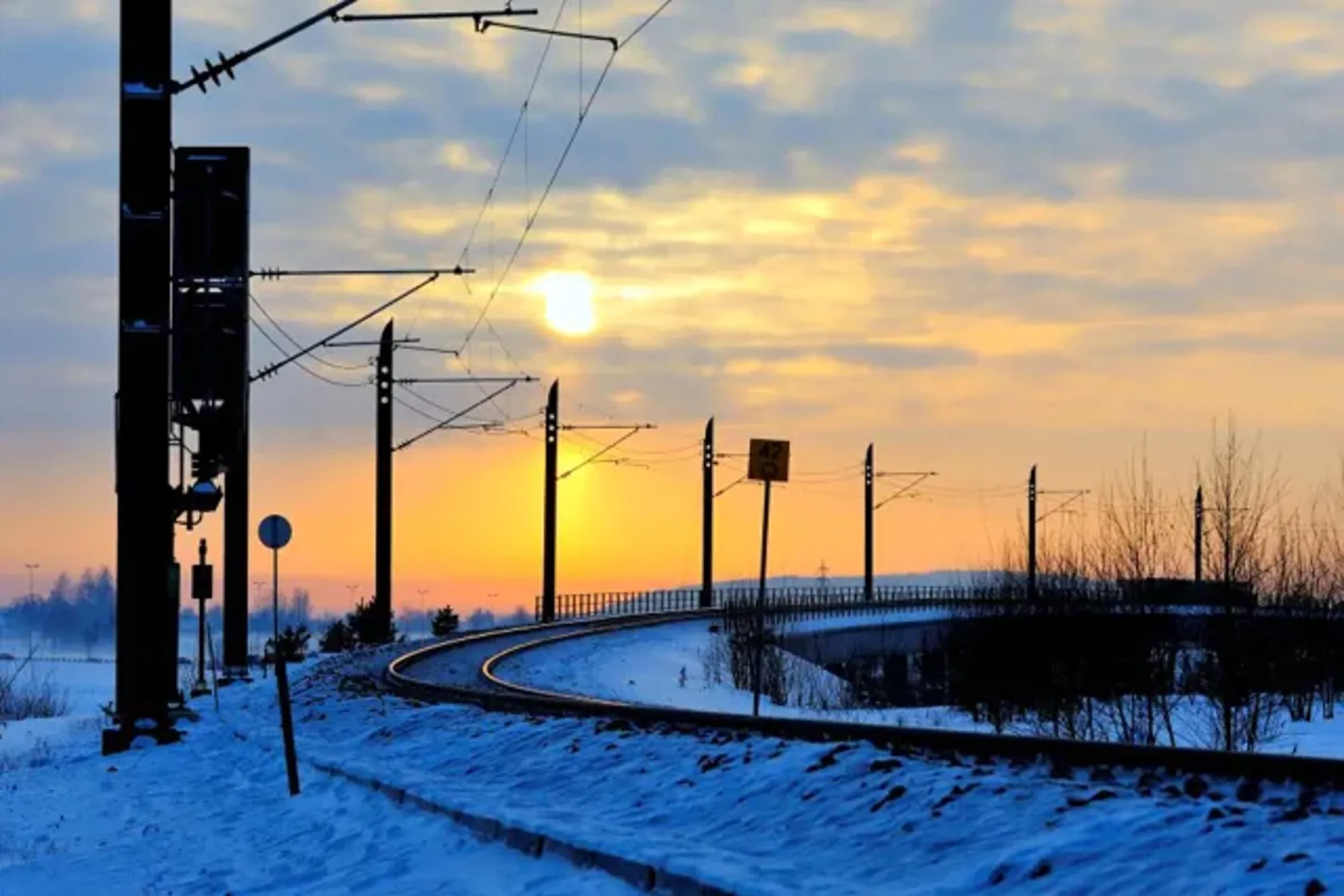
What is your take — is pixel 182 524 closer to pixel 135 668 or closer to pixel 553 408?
pixel 135 668

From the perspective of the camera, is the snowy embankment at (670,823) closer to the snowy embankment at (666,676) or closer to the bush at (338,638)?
the snowy embankment at (666,676)

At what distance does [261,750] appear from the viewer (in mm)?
23703

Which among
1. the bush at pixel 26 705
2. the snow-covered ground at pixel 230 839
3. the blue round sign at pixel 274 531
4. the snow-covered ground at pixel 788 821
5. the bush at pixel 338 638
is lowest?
the bush at pixel 26 705

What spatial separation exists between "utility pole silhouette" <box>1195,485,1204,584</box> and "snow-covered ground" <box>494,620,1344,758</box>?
257cm

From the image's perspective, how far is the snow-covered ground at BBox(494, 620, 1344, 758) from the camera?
111 feet

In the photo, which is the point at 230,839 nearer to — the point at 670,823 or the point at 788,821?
the point at 670,823

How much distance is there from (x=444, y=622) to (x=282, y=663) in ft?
177

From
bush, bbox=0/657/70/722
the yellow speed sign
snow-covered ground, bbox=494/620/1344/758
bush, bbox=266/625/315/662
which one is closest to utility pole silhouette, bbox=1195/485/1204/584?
snow-covered ground, bbox=494/620/1344/758

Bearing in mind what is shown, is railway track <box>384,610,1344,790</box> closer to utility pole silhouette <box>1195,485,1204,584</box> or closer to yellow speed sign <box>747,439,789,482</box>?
yellow speed sign <box>747,439,789,482</box>

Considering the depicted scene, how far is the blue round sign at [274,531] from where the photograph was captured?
2688 centimetres

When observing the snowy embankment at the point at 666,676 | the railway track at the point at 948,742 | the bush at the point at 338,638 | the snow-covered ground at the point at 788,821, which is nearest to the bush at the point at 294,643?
the bush at the point at 338,638

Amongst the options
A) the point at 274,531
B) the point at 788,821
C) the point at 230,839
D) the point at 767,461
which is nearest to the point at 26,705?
the point at 274,531

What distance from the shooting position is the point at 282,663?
61.6ft

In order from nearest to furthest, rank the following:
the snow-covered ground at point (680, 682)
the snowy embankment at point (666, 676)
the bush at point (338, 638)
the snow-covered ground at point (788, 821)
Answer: the snow-covered ground at point (788, 821) → the snow-covered ground at point (680, 682) → the snowy embankment at point (666, 676) → the bush at point (338, 638)
